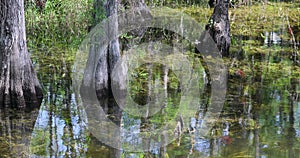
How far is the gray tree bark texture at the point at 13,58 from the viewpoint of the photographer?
7.35 meters


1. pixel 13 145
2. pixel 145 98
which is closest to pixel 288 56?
pixel 145 98

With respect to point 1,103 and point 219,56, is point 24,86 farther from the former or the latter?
point 219,56

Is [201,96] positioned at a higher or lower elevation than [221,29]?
lower

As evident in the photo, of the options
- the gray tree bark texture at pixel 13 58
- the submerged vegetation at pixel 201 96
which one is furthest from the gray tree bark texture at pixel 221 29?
the gray tree bark texture at pixel 13 58

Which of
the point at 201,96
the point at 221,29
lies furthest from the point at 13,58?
the point at 221,29

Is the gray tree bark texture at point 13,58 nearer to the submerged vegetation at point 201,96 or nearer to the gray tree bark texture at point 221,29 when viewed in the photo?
the submerged vegetation at point 201,96

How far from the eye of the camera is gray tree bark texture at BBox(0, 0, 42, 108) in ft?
24.1

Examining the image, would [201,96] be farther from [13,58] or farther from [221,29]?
[13,58]

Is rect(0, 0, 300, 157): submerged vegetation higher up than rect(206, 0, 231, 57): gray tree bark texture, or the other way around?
rect(206, 0, 231, 57): gray tree bark texture

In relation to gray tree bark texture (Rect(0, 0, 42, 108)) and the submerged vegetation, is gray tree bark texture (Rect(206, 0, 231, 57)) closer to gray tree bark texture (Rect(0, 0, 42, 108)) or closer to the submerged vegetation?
the submerged vegetation

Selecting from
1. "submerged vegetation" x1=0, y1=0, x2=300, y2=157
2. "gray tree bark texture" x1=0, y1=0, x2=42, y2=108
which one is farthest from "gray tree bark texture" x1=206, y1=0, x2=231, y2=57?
"gray tree bark texture" x1=0, y1=0, x2=42, y2=108

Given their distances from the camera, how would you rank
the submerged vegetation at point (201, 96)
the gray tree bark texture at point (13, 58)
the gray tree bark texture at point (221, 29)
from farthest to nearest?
the gray tree bark texture at point (221, 29), the gray tree bark texture at point (13, 58), the submerged vegetation at point (201, 96)

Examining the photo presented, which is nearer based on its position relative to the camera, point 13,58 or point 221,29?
point 13,58

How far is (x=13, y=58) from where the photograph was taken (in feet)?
24.4
